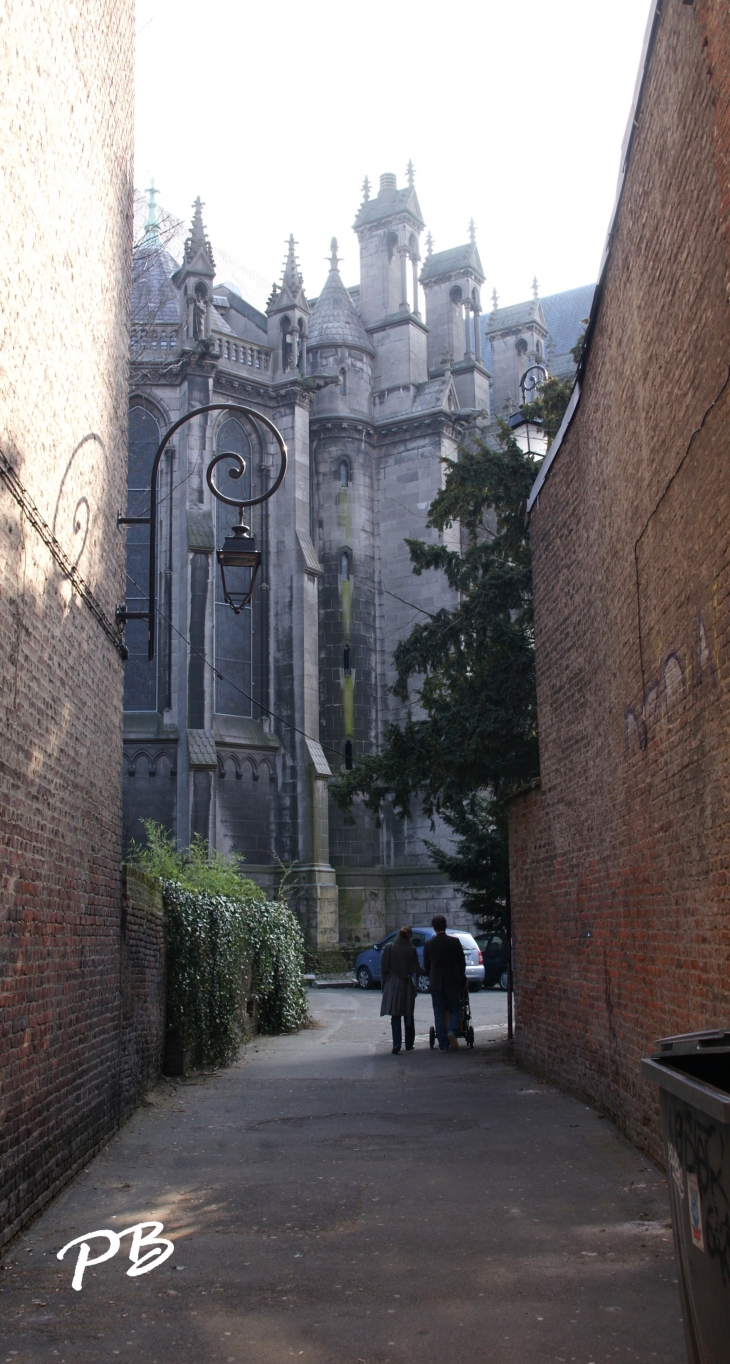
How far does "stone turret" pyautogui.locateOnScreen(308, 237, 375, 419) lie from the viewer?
3553 centimetres

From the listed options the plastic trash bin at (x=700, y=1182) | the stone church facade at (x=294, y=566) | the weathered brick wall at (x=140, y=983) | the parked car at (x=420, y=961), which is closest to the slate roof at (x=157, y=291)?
the stone church facade at (x=294, y=566)

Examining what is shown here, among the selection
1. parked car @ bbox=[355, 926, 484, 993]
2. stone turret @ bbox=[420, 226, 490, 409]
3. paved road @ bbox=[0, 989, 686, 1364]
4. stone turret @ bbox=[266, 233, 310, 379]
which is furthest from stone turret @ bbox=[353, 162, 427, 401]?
paved road @ bbox=[0, 989, 686, 1364]

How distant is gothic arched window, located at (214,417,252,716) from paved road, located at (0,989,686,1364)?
21694 mm

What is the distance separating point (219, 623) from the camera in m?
31.6

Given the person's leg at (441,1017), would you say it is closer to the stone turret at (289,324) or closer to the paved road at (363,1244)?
the paved road at (363,1244)

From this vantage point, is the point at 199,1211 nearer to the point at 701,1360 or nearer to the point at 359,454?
the point at 701,1360

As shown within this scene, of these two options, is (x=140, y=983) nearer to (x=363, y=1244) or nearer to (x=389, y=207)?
(x=363, y=1244)

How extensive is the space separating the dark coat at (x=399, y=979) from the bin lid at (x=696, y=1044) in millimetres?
10967

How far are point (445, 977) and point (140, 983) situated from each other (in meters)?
4.78

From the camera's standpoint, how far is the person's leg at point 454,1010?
14.5 meters

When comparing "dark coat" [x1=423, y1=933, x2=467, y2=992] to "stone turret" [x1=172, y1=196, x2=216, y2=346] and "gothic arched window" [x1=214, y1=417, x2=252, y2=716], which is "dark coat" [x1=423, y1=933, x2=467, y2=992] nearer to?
"gothic arched window" [x1=214, y1=417, x2=252, y2=716]

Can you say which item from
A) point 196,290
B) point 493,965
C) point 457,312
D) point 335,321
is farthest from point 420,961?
point 457,312

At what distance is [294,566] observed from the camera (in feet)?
106

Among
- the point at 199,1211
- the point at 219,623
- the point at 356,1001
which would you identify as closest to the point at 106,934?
the point at 199,1211
